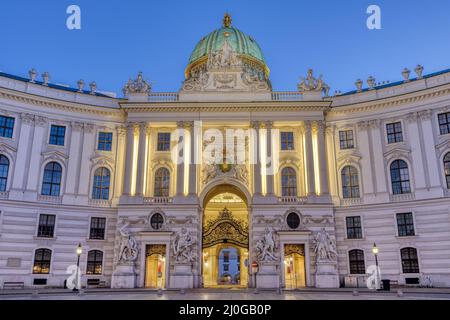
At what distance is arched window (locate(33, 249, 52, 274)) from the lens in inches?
1433

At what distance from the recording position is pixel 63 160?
40.0 m

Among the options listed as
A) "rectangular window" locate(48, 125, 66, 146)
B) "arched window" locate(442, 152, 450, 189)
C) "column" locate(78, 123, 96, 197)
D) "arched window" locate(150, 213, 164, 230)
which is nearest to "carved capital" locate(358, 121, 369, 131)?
"arched window" locate(442, 152, 450, 189)

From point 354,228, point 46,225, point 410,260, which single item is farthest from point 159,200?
point 410,260

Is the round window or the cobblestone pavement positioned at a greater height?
the round window

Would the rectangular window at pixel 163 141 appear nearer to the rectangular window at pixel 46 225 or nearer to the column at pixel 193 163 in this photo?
the column at pixel 193 163

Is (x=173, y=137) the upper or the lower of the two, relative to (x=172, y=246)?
upper

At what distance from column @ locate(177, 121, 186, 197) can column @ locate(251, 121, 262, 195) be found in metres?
7.30

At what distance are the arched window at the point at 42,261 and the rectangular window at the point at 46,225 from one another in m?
1.49

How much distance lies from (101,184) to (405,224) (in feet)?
100

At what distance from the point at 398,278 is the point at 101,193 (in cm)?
3019

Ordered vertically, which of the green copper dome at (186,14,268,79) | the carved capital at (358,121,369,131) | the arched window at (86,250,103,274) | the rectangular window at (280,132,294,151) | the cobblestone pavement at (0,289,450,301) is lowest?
the cobblestone pavement at (0,289,450,301)

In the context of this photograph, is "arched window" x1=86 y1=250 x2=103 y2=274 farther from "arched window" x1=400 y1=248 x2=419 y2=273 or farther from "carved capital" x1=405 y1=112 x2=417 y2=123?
"carved capital" x1=405 y1=112 x2=417 y2=123
